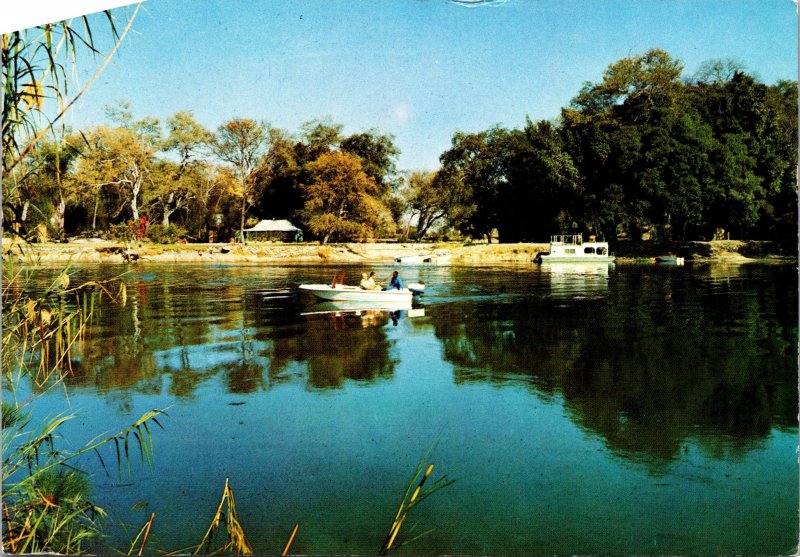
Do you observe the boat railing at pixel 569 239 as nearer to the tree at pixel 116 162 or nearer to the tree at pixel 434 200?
the tree at pixel 434 200

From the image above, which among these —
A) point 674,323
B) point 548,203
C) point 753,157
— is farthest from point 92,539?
point 548,203

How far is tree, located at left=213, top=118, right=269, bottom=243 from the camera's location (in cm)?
412

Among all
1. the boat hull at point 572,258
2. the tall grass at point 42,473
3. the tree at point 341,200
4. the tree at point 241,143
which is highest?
the tree at point 241,143

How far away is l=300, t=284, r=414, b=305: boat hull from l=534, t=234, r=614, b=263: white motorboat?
7.62m

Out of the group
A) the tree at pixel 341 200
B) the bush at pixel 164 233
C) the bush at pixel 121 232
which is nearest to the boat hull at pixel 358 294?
the tree at pixel 341 200

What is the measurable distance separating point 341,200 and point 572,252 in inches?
416

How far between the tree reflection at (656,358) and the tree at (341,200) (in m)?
1.32

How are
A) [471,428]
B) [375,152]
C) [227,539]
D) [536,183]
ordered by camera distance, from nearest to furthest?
[227,539] < [471,428] < [375,152] < [536,183]

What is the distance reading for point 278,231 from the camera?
656 cm

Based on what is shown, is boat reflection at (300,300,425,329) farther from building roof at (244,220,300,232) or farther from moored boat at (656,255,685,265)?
moored boat at (656,255,685,265)

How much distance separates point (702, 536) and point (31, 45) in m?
3.09

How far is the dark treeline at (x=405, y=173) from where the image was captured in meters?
3.26

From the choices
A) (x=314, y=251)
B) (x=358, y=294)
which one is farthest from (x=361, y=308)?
(x=314, y=251)

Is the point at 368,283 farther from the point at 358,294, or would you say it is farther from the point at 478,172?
the point at 478,172
